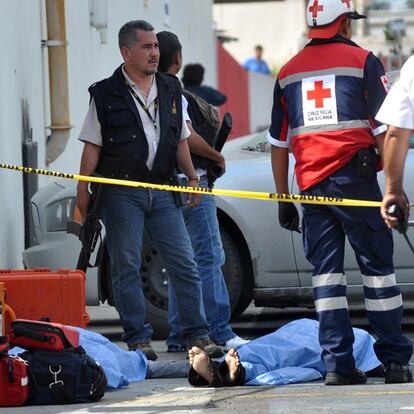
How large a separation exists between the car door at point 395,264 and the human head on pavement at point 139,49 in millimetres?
1484

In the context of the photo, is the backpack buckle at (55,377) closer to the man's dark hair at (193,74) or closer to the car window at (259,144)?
the car window at (259,144)

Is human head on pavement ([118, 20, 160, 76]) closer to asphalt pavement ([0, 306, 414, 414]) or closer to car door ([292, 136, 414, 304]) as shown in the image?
car door ([292, 136, 414, 304])

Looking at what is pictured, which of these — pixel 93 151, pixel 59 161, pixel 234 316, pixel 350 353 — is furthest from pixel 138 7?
pixel 350 353

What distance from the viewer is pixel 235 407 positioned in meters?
6.36

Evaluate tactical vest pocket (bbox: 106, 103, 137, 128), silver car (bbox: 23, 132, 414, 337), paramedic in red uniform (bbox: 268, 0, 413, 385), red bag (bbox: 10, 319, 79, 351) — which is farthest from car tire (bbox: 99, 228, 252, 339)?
red bag (bbox: 10, 319, 79, 351)

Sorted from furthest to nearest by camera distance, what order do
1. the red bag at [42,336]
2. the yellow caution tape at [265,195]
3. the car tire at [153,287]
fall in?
the car tire at [153,287]
the yellow caution tape at [265,195]
the red bag at [42,336]

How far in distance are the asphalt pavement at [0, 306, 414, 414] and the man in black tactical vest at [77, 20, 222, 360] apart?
69 cm

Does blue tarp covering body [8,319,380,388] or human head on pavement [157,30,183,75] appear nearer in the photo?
blue tarp covering body [8,319,380,388]

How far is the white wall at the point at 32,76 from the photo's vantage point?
35.1 ft

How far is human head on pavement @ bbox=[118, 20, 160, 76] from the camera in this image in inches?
304

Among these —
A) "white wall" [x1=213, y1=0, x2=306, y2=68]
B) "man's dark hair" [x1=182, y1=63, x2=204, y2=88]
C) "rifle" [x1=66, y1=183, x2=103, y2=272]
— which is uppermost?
"white wall" [x1=213, y1=0, x2=306, y2=68]

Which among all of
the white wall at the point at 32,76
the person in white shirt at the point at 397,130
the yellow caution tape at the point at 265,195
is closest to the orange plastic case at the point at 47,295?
the yellow caution tape at the point at 265,195

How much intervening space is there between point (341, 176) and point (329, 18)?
30.9 inches

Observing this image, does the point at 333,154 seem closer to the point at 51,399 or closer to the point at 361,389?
the point at 361,389
